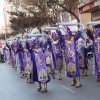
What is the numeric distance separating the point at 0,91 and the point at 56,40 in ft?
9.86

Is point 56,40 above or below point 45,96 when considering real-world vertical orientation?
above

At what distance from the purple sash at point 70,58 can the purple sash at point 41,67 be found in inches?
34.9

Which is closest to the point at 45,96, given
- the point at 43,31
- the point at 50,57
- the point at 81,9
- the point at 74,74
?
the point at 74,74

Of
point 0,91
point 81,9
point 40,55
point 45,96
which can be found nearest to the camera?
point 45,96

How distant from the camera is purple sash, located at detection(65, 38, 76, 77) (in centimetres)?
936

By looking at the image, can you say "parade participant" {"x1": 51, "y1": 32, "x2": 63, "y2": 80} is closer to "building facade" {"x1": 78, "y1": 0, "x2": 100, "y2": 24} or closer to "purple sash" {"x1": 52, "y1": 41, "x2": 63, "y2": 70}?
"purple sash" {"x1": 52, "y1": 41, "x2": 63, "y2": 70}

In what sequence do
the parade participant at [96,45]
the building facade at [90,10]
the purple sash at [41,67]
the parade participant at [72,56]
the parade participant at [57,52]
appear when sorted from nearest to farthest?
the purple sash at [41,67]
the parade participant at [72,56]
the parade participant at [96,45]
the parade participant at [57,52]
the building facade at [90,10]

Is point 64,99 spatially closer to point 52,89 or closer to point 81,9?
point 52,89

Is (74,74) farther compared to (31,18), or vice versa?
(31,18)

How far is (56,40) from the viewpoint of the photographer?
453 inches

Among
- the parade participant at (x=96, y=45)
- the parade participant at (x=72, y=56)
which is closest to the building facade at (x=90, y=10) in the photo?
the parade participant at (x=96, y=45)

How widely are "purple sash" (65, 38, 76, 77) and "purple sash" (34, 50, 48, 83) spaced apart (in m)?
0.89

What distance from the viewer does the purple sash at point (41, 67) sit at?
348 inches

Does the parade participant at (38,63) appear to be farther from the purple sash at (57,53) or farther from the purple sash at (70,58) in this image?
the purple sash at (57,53)
